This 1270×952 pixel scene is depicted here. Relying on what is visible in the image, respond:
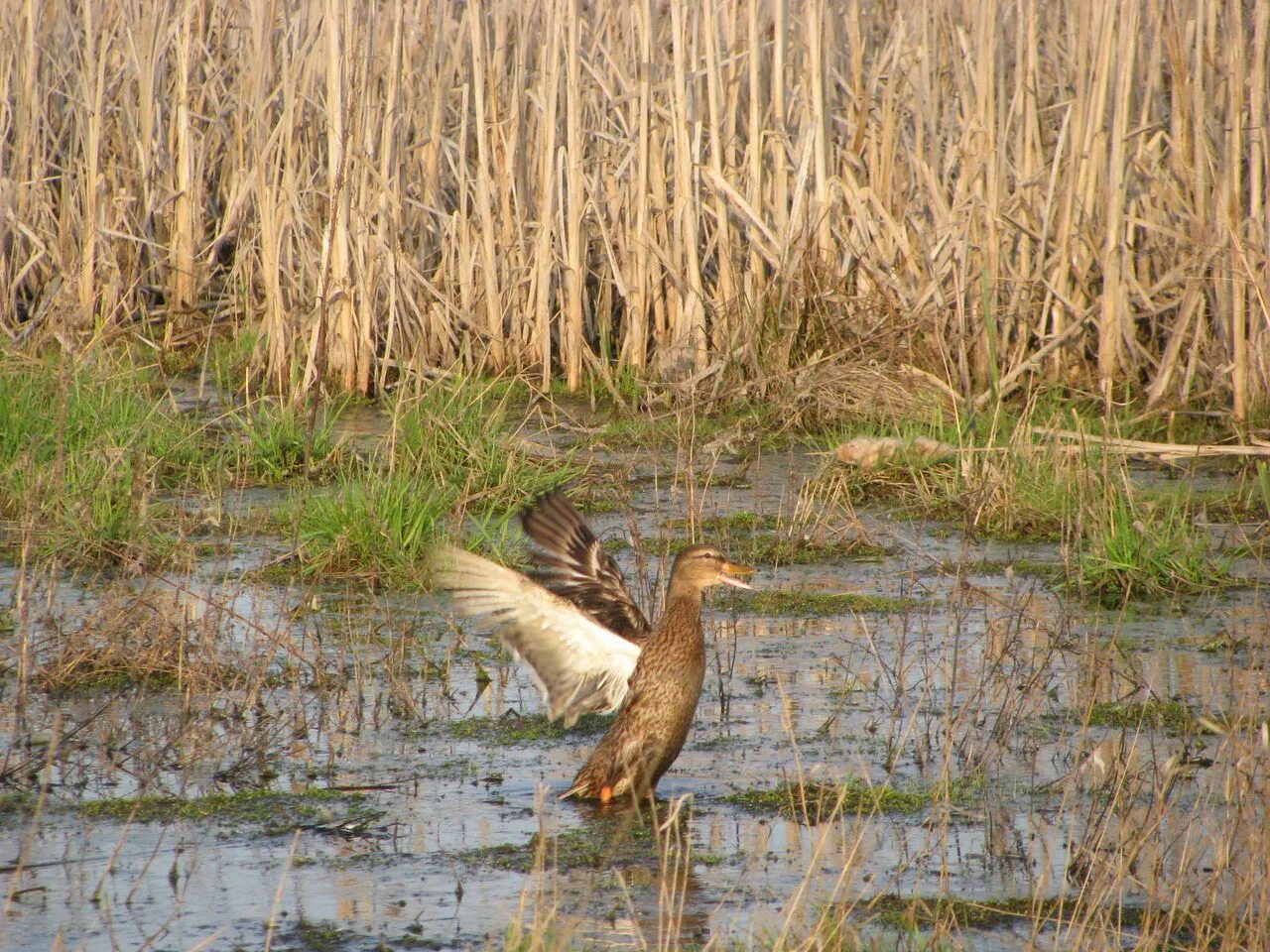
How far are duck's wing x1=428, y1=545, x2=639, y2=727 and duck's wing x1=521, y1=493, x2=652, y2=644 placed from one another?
0.10 metres

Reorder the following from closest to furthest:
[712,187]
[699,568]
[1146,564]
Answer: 1. [699,568]
2. [1146,564]
3. [712,187]

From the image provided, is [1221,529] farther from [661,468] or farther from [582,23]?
[582,23]

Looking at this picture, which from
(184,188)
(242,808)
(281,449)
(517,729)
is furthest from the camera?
(184,188)

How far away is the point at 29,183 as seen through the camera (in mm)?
10406

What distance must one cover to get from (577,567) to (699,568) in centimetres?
35

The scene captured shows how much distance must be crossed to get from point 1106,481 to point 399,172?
15.1 feet

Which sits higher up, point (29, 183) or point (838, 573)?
point (29, 183)

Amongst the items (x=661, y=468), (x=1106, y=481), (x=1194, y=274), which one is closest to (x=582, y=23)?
(x=661, y=468)

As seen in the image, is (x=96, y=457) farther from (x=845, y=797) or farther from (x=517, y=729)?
(x=845, y=797)

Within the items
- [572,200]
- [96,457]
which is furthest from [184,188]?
[96,457]

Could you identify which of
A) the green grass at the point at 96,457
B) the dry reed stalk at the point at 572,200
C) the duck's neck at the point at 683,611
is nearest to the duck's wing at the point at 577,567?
the duck's neck at the point at 683,611

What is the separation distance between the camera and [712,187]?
372 inches

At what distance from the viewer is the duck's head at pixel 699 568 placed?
505cm

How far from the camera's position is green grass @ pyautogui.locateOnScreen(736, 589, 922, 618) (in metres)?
6.59
